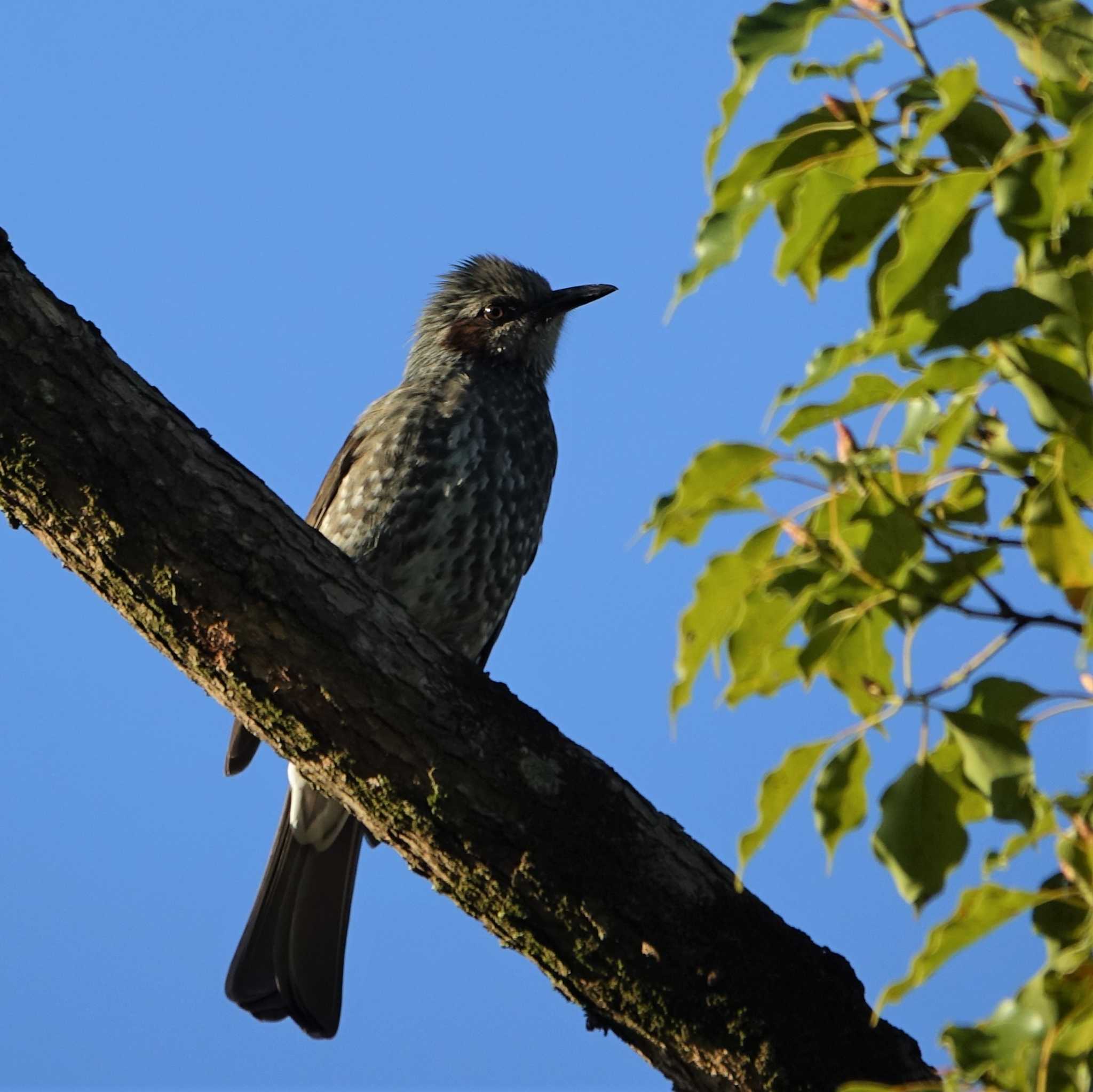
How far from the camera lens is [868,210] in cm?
184

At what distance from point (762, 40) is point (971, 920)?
3.79ft

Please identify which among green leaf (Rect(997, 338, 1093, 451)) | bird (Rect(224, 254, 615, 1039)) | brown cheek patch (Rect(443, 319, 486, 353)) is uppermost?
brown cheek patch (Rect(443, 319, 486, 353))

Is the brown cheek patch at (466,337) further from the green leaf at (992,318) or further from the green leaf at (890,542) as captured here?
the green leaf at (992,318)

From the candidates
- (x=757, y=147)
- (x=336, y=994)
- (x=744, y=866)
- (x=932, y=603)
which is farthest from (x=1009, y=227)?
(x=336, y=994)

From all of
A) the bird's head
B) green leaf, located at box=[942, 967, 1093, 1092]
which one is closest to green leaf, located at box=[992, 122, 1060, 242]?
green leaf, located at box=[942, 967, 1093, 1092]

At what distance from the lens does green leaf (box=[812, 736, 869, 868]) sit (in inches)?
74.7

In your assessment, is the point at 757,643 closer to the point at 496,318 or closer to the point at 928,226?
the point at 928,226

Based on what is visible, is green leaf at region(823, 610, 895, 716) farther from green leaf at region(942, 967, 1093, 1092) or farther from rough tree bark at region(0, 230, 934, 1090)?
rough tree bark at region(0, 230, 934, 1090)

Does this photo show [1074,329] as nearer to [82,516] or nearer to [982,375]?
[982,375]

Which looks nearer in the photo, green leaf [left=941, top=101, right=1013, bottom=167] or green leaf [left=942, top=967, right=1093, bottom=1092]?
green leaf [left=942, top=967, right=1093, bottom=1092]

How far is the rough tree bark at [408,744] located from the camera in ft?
9.64

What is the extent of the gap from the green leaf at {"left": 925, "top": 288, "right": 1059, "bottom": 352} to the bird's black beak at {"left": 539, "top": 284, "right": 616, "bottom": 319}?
15.7ft

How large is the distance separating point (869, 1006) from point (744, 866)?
150 cm

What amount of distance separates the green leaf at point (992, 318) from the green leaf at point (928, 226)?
0.07 meters
